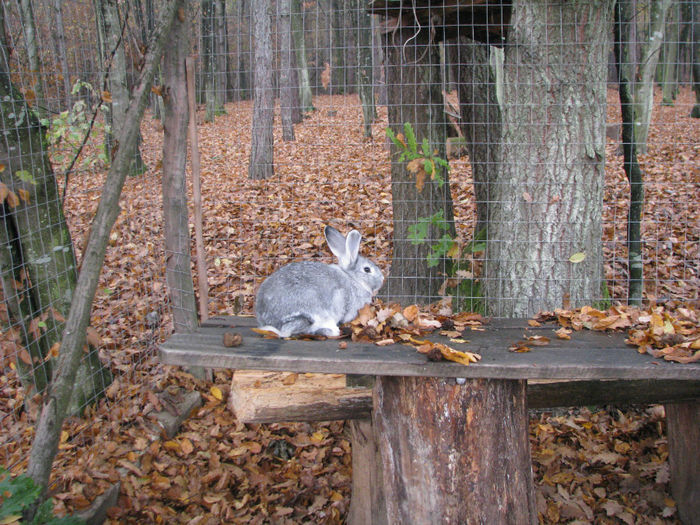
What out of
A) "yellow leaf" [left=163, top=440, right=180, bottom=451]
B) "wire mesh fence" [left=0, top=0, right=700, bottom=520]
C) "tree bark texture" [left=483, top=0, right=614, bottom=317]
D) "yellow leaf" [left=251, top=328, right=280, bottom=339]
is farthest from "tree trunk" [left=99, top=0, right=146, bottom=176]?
"tree bark texture" [left=483, top=0, right=614, bottom=317]

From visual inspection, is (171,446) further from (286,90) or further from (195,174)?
(286,90)

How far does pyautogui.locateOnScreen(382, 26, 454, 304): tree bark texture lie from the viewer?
5.00 m

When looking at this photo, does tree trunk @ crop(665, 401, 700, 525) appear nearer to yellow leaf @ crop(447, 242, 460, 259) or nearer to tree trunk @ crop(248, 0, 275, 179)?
yellow leaf @ crop(447, 242, 460, 259)

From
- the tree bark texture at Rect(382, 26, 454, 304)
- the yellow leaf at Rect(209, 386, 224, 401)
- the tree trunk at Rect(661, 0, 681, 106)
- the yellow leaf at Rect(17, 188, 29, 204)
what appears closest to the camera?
the yellow leaf at Rect(17, 188, 29, 204)

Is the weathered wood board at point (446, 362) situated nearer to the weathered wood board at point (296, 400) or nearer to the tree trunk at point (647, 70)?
the weathered wood board at point (296, 400)

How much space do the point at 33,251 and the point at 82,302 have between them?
123cm

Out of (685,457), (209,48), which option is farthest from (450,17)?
(685,457)

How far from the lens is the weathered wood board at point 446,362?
106 inches

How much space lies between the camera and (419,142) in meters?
5.23

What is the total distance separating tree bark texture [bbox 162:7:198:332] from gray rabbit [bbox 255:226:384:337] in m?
1.09

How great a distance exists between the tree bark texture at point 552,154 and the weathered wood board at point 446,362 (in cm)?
104

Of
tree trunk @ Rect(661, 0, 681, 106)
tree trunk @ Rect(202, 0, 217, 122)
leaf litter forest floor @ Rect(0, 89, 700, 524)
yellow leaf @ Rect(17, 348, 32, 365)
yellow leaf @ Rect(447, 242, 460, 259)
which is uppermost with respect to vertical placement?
tree trunk @ Rect(661, 0, 681, 106)

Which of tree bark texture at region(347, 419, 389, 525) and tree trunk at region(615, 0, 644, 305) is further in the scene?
tree trunk at region(615, 0, 644, 305)

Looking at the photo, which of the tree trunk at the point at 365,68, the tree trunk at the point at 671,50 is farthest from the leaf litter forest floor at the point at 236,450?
the tree trunk at the point at 671,50
